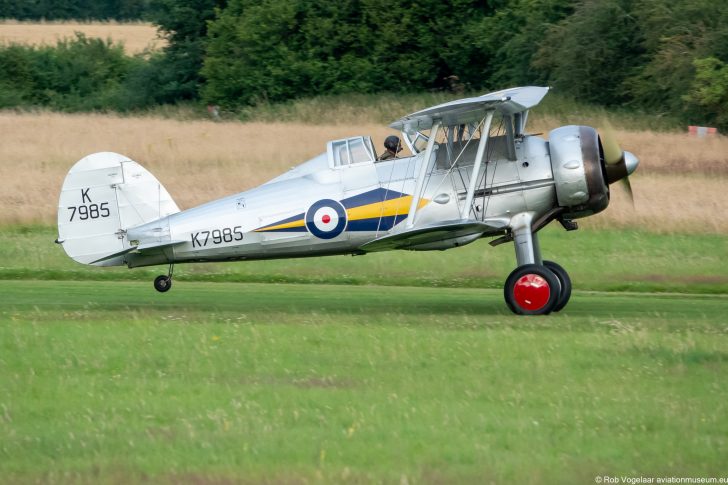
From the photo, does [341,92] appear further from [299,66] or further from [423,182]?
[423,182]

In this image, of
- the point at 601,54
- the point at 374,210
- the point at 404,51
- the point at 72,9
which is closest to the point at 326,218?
the point at 374,210

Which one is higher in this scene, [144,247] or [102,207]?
[102,207]

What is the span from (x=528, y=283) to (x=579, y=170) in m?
1.51

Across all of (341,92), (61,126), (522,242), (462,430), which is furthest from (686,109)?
(462,430)

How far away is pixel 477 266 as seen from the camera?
774 inches

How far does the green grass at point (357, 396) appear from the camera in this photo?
23.5 ft

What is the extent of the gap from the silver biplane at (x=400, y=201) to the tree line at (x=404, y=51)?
25295mm

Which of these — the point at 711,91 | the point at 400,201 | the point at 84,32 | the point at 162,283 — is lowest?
the point at 162,283

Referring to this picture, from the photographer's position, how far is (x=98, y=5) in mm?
92188

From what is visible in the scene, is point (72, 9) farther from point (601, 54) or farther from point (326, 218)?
point (326, 218)

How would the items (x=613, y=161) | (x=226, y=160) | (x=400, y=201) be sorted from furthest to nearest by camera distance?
(x=226, y=160) → (x=400, y=201) → (x=613, y=161)

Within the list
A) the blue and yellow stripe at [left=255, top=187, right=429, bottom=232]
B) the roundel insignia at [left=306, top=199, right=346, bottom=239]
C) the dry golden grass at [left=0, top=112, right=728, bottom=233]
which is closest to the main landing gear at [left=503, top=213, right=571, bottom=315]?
the blue and yellow stripe at [left=255, top=187, right=429, bottom=232]

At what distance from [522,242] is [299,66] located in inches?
1409

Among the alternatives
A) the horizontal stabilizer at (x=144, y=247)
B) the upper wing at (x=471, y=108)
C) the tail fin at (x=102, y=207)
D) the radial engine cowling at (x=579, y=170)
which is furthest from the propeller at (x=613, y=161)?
the tail fin at (x=102, y=207)
